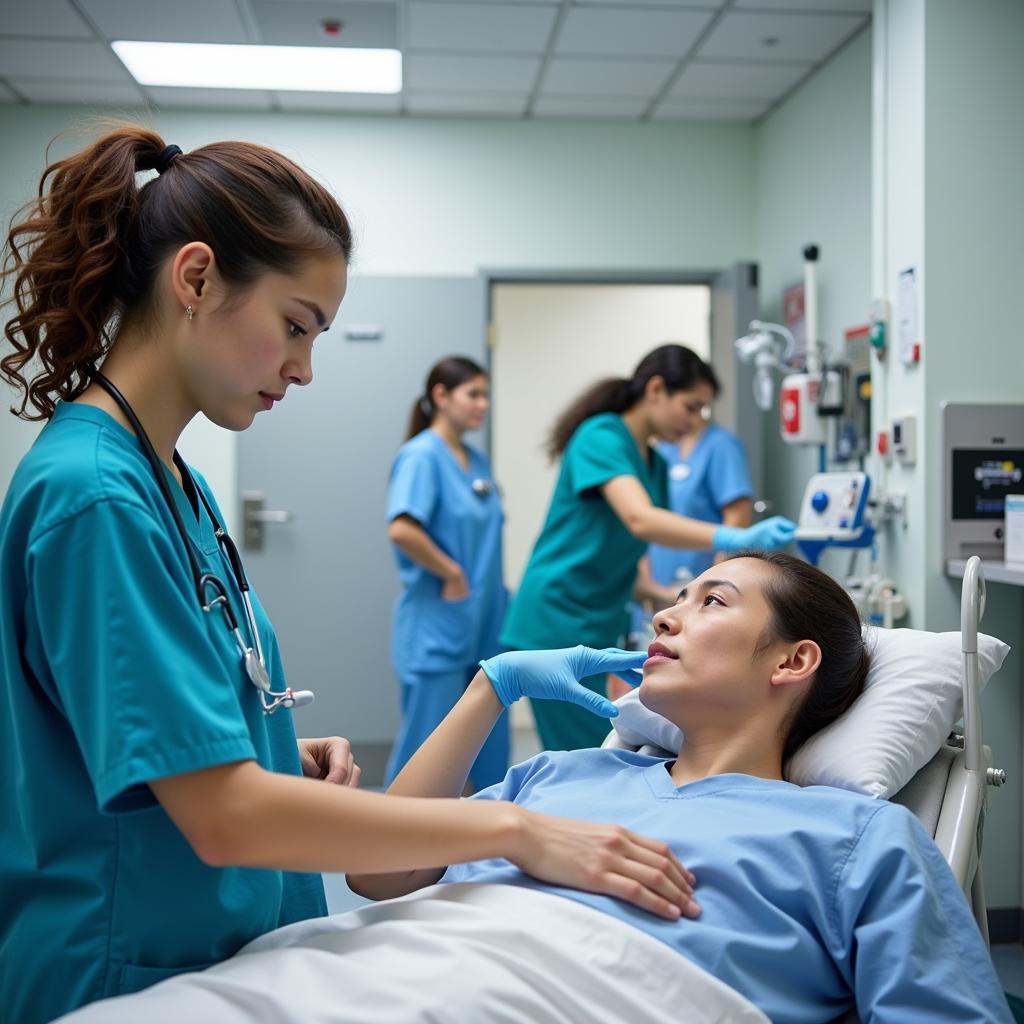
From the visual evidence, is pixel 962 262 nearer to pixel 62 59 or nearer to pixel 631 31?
pixel 631 31

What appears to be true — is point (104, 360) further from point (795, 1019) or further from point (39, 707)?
point (795, 1019)

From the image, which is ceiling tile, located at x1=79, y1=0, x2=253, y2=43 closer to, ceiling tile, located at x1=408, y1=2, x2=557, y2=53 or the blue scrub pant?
ceiling tile, located at x1=408, y1=2, x2=557, y2=53

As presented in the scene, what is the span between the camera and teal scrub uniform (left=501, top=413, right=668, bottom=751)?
2.59 meters

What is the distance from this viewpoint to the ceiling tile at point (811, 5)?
301 cm

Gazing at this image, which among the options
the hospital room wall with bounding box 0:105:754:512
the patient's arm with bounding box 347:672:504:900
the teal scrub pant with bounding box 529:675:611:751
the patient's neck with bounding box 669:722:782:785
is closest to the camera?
the patient's arm with bounding box 347:672:504:900

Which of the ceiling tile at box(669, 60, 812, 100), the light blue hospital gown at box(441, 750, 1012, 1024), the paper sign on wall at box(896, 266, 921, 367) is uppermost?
the ceiling tile at box(669, 60, 812, 100)

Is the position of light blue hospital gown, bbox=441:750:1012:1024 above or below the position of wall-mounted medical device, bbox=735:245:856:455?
below

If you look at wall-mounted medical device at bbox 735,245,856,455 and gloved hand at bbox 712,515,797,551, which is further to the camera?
wall-mounted medical device at bbox 735,245,856,455

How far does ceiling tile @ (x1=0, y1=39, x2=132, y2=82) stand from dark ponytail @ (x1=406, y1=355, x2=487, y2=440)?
1.45m

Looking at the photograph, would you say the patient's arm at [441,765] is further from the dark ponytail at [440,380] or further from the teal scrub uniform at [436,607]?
the dark ponytail at [440,380]

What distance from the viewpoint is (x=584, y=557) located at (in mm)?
2625

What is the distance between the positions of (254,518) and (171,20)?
163 centimetres

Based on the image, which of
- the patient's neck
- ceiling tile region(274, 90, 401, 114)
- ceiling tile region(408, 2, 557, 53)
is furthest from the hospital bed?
ceiling tile region(274, 90, 401, 114)

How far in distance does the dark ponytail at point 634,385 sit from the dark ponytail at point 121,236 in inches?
70.0
